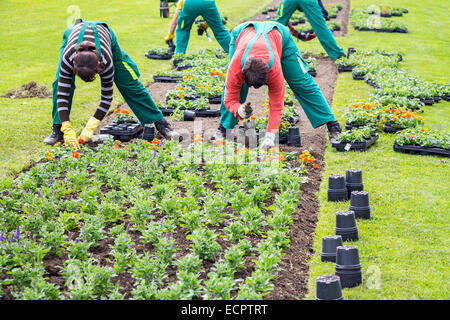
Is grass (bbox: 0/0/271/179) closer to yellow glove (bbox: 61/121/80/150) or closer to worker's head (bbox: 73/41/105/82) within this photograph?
yellow glove (bbox: 61/121/80/150)

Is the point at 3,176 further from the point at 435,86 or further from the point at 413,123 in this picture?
the point at 435,86

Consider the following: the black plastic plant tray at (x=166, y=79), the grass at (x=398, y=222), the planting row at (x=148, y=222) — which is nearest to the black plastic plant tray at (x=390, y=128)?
the grass at (x=398, y=222)

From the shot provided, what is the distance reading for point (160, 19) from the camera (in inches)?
776

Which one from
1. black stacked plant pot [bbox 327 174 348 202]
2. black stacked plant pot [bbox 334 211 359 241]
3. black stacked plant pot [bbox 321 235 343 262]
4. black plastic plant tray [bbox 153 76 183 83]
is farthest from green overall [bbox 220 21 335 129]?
black plastic plant tray [bbox 153 76 183 83]

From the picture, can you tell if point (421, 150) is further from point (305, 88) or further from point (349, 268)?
point (349, 268)

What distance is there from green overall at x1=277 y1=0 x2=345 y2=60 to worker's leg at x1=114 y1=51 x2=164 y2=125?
429 cm

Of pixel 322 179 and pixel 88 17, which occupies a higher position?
pixel 88 17

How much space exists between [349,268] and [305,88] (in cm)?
337

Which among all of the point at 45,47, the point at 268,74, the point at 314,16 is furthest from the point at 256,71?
the point at 45,47

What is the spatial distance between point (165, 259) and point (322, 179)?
2671 mm

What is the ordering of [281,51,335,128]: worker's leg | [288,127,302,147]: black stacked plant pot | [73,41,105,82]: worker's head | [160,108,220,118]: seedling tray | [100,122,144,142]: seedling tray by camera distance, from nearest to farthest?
[73,41,105,82]: worker's head → [281,51,335,128]: worker's leg → [288,127,302,147]: black stacked plant pot → [100,122,144,142]: seedling tray → [160,108,220,118]: seedling tray

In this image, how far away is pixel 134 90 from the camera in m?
7.64

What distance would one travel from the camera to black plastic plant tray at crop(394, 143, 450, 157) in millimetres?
7438

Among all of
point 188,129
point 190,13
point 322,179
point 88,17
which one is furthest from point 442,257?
point 88,17
